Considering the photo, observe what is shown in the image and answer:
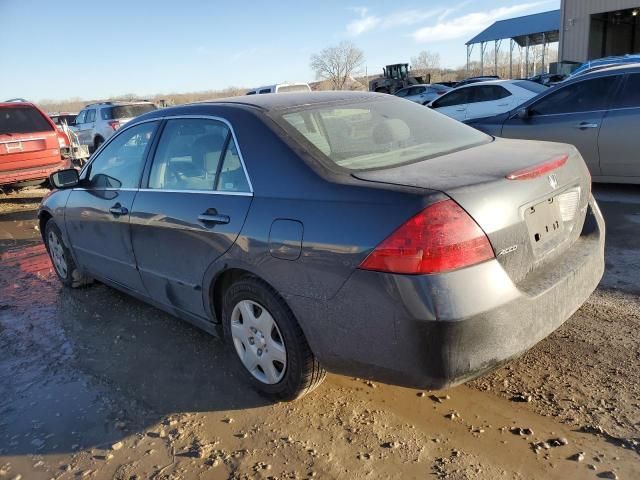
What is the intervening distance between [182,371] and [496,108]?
1000 centimetres

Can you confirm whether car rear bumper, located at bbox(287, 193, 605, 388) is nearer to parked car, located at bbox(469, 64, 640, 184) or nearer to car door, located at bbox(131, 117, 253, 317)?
car door, located at bbox(131, 117, 253, 317)

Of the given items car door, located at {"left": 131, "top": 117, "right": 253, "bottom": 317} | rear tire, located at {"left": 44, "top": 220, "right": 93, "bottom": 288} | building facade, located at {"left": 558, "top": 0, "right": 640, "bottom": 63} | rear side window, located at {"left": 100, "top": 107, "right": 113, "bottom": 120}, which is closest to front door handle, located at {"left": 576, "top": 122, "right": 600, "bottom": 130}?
car door, located at {"left": 131, "top": 117, "right": 253, "bottom": 317}

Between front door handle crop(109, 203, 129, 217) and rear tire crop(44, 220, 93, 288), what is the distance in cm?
126

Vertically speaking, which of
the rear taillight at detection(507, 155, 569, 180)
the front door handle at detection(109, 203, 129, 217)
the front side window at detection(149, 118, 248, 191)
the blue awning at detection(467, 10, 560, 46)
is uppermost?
the blue awning at detection(467, 10, 560, 46)

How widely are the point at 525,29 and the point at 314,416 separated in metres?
42.5

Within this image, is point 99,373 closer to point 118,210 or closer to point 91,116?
point 118,210

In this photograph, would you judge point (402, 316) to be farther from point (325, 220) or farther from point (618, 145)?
point (618, 145)

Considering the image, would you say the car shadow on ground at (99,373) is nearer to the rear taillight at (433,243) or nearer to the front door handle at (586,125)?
the rear taillight at (433,243)

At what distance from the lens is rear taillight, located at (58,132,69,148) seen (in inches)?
385

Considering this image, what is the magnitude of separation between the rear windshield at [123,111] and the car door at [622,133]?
538 inches

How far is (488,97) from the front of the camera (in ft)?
38.8

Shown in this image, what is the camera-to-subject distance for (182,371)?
3.32 metres

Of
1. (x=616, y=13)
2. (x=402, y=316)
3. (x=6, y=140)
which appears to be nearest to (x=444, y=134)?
(x=402, y=316)

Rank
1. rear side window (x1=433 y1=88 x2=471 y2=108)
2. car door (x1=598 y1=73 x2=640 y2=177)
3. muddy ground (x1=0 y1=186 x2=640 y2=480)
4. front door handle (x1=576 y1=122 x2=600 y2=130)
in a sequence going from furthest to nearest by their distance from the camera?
rear side window (x1=433 y1=88 x2=471 y2=108)
front door handle (x1=576 y1=122 x2=600 y2=130)
car door (x1=598 y1=73 x2=640 y2=177)
muddy ground (x1=0 y1=186 x2=640 y2=480)
